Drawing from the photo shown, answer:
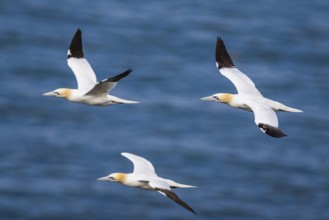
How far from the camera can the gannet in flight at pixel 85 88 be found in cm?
2136

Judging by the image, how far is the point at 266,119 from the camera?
818 inches

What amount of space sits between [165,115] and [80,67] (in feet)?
77.8

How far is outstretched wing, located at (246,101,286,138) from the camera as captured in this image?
20.2m

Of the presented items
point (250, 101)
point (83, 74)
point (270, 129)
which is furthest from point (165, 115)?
point (270, 129)

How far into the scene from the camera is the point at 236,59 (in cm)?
5247

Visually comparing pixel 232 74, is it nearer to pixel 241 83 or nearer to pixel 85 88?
pixel 241 83

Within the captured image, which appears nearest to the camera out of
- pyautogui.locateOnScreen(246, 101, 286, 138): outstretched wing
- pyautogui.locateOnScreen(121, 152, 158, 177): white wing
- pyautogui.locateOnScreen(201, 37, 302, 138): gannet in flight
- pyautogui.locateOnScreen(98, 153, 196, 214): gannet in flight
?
pyautogui.locateOnScreen(246, 101, 286, 138): outstretched wing

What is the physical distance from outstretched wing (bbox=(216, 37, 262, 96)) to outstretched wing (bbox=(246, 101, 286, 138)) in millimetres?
986

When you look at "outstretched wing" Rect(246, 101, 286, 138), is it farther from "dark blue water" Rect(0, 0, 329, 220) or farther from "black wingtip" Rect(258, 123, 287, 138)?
"dark blue water" Rect(0, 0, 329, 220)

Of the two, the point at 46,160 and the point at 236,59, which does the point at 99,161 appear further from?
the point at 236,59

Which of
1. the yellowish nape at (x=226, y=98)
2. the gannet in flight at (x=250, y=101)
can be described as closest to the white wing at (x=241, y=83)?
the gannet in flight at (x=250, y=101)

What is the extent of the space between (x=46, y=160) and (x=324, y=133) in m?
10.9

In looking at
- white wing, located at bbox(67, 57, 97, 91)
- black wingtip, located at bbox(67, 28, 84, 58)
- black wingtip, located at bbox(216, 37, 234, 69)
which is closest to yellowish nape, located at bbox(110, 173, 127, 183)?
white wing, located at bbox(67, 57, 97, 91)


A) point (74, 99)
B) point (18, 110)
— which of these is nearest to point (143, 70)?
point (18, 110)
